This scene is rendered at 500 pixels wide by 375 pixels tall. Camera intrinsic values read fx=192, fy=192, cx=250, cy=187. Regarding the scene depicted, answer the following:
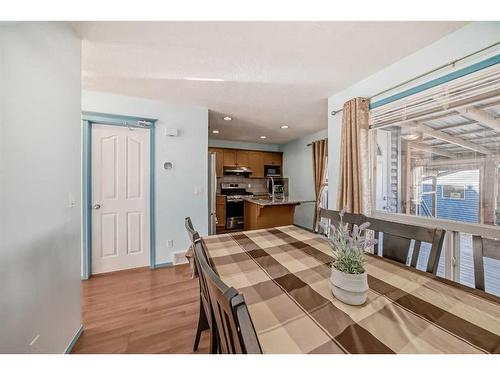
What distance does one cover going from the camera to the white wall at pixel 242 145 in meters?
5.07

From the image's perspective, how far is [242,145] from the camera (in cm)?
538

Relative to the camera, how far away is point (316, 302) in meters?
0.75

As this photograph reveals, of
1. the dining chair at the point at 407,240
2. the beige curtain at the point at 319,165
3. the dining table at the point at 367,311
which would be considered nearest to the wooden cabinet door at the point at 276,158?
the beige curtain at the point at 319,165

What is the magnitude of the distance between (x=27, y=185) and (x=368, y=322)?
159 centimetres

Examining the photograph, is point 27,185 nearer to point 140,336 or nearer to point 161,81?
point 140,336

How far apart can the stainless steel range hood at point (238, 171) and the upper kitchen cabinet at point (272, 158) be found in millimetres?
674

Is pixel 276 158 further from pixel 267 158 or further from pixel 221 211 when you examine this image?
pixel 221 211

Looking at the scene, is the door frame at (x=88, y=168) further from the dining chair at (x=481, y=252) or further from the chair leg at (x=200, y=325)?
the dining chair at (x=481, y=252)

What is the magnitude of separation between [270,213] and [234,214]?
4.11 ft

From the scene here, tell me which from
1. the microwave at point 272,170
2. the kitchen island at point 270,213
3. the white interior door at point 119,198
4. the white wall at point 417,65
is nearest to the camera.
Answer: the white wall at point 417,65

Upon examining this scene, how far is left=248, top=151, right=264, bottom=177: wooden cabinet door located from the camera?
17.2 ft

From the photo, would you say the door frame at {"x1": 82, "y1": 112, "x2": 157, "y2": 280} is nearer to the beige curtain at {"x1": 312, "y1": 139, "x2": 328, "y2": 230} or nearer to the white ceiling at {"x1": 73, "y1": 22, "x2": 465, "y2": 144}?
the white ceiling at {"x1": 73, "y1": 22, "x2": 465, "y2": 144}

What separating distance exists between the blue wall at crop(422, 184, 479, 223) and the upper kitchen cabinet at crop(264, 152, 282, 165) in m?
3.96
